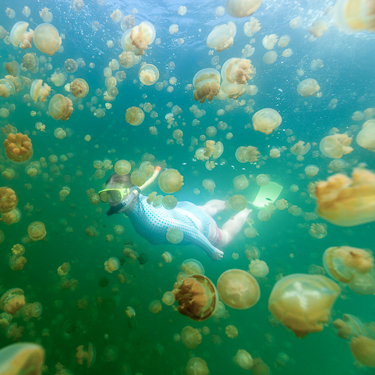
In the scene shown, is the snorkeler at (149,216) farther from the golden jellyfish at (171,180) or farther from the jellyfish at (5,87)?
the jellyfish at (5,87)

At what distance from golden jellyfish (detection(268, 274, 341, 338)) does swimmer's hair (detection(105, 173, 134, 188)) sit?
3.03 m

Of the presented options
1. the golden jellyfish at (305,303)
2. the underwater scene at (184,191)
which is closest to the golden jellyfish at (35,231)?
the underwater scene at (184,191)

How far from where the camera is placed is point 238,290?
236 centimetres

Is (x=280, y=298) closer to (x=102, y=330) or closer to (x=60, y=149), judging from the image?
(x=102, y=330)

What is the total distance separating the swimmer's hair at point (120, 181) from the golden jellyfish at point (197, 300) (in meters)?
2.24

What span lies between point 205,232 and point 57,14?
40.5 feet

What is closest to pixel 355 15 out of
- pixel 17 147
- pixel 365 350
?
pixel 365 350

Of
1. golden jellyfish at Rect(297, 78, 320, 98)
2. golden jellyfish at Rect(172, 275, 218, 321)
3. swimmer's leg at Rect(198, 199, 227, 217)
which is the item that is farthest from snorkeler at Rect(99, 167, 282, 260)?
golden jellyfish at Rect(297, 78, 320, 98)

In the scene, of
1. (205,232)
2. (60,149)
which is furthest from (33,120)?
(205,232)

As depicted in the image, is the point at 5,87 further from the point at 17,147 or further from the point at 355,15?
the point at 355,15

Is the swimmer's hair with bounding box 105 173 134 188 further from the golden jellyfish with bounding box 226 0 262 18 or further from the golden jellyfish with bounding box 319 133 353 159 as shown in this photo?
the golden jellyfish with bounding box 319 133 353 159

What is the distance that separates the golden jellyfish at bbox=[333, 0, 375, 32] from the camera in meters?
1.90

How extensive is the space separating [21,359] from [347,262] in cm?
364

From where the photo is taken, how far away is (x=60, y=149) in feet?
34.1
